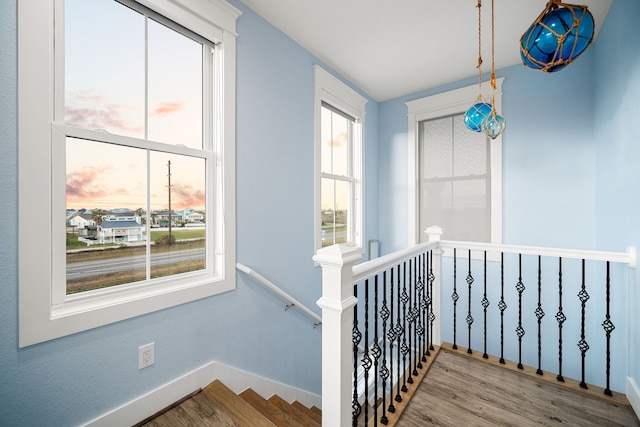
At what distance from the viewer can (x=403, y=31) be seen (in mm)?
2352

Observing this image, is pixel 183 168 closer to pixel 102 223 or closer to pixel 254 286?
pixel 102 223

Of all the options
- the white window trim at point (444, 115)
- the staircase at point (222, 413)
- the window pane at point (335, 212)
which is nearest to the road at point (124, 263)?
the staircase at point (222, 413)

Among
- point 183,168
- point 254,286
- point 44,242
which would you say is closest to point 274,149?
point 183,168

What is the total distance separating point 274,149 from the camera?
90.6 inches

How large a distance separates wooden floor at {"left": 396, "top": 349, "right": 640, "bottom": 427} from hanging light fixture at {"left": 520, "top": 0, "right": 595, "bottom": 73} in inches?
71.1

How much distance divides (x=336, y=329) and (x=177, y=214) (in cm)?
131

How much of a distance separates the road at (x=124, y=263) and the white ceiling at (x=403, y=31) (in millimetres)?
1937

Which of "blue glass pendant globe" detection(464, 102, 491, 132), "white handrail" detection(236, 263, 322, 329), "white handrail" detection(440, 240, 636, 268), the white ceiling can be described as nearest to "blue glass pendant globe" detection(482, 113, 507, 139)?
"blue glass pendant globe" detection(464, 102, 491, 132)

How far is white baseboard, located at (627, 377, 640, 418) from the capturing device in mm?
1513

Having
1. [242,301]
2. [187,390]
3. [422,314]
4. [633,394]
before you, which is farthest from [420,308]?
[187,390]

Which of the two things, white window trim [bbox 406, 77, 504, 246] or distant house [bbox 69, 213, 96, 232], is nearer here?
distant house [bbox 69, 213, 96, 232]

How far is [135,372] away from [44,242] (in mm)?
814

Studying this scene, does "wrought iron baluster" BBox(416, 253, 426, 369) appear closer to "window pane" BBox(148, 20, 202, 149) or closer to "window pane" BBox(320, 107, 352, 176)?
"window pane" BBox(320, 107, 352, 176)

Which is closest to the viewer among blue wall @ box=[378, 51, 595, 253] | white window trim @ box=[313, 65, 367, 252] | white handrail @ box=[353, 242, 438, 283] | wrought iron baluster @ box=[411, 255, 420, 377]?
white handrail @ box=[353, 242, 438, 283]
